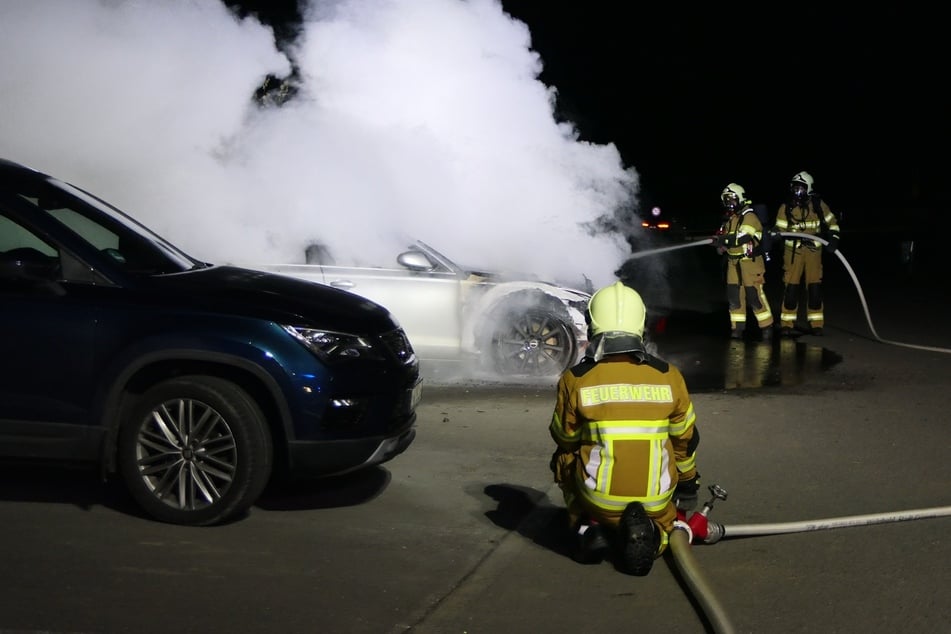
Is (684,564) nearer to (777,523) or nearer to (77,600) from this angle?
(777,523)

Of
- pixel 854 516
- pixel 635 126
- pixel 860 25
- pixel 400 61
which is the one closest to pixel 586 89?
pixel 635 126

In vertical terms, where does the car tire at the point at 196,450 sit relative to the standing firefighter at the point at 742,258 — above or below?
below

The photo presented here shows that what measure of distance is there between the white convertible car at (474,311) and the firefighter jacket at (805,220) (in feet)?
15.6

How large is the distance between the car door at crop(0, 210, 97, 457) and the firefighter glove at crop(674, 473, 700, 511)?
3.04 meters

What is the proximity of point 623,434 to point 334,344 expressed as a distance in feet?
5.44

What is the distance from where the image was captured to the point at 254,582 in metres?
4.96

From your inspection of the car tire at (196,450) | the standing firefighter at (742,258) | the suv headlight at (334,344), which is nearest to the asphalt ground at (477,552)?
the car tire at (196,450)

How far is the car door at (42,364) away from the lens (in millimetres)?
5566

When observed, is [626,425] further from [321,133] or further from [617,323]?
[321,133]

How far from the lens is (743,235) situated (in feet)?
43.3

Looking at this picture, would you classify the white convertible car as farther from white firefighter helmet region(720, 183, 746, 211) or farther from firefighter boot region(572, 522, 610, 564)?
firefighter boot region(572, 522, 610, 564)

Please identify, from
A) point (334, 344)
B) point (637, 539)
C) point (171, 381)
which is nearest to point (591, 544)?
point (637, 539)

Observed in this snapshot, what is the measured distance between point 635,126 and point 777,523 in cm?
4723

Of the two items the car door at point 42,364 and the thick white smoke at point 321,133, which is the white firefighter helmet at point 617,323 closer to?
the car door at point 42,364
